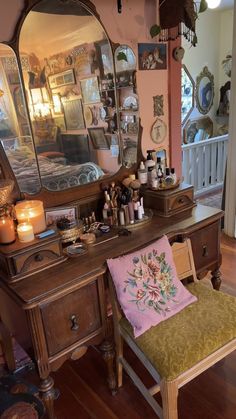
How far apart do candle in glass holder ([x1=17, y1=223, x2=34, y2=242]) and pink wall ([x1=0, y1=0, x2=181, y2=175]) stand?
0.76 meters

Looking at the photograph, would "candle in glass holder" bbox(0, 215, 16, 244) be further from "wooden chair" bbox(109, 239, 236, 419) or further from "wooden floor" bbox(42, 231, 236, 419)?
"wooden floor" bbox(42, 231, 236, 419)

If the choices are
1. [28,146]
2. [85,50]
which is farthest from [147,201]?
[85,50]

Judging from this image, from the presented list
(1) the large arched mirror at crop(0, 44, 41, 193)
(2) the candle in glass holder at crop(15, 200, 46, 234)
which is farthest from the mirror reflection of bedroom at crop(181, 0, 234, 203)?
(2) the candle in glass holder at crop(15, 200, 46, 234)

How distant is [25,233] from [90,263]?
29cm

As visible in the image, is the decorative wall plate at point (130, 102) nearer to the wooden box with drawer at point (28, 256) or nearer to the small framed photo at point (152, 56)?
the small framed photo at point (152, 56)

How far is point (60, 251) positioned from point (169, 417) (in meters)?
0.76

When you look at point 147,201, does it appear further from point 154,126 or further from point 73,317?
point 73,317

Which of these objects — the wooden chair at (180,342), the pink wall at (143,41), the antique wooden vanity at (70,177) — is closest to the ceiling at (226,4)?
the pink wall at (143,41)

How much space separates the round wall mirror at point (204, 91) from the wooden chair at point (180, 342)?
3216 millimetres

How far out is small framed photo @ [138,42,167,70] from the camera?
1769 millimetres

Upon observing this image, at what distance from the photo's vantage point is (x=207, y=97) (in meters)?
4.25

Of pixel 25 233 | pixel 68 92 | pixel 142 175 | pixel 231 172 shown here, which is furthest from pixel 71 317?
pixel 231 172

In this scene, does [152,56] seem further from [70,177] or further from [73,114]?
[70,177]

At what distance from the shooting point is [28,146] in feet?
4.72
